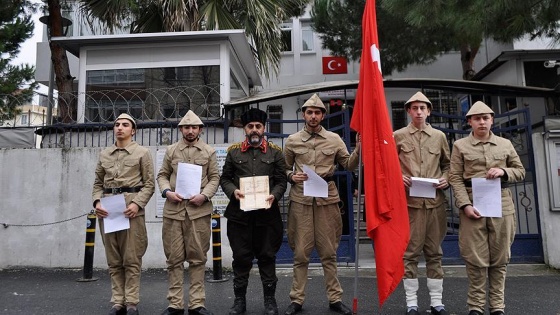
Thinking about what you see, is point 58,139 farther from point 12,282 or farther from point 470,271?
point 470,271

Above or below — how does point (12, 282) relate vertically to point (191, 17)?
below

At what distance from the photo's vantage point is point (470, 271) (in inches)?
164

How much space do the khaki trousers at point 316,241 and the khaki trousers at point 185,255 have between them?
3.09 ft

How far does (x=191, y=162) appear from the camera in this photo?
4.55 metres

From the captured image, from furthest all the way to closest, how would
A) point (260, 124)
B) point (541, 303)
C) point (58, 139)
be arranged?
1. point (58, 139)
2. point (541, 303)
3. point (260, 124)

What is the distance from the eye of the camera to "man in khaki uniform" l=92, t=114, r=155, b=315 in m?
4.41

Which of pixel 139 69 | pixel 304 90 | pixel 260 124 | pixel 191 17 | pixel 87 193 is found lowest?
pixel 87 193

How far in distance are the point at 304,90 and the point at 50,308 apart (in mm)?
4608

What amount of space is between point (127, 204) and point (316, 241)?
1.94 meters

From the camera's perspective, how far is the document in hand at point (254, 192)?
429cm

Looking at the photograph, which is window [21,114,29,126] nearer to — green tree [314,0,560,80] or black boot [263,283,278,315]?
black boot [263,283,278,315]

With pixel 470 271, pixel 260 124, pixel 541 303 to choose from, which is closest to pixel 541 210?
pixel 541 303

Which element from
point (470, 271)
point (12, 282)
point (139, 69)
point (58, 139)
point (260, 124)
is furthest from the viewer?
point (139, 69)

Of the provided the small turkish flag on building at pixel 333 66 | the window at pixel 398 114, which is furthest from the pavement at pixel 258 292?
the small turkish flag on building at pixel 333 66
